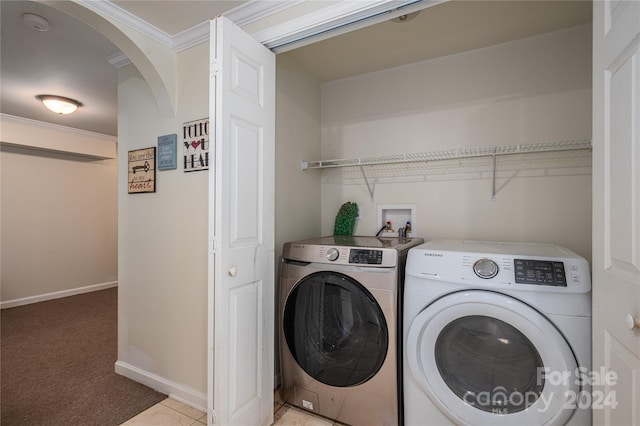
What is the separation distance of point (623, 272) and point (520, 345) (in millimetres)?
586

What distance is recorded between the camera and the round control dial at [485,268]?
1310mm

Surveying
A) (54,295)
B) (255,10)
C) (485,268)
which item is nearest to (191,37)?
(255,10)

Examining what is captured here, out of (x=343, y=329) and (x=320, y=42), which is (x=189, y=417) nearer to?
(x=343, y=329)

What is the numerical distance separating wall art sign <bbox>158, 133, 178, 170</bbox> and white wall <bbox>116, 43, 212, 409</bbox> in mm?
38

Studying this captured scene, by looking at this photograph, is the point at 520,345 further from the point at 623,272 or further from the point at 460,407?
the point at 623,272

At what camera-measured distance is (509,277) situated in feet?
4.20

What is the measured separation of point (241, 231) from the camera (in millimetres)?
1432

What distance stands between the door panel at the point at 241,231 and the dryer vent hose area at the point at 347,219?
32.8 inches

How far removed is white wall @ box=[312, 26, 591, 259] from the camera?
183 cm

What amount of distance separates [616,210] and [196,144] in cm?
194

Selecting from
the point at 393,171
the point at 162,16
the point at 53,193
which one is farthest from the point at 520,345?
the point at 53,193

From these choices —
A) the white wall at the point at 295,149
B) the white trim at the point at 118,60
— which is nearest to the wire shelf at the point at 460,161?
the white wall at the point at 295,149

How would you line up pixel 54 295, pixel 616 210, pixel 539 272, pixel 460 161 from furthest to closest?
1. pixel 54 295
2. pixel 460 161
3. pixel 539 272
4. pixel 616 210

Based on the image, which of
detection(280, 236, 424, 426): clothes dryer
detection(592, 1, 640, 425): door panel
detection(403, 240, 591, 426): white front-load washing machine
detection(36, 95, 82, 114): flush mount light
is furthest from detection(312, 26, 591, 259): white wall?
detection(36, 95, 82, 114): flush mount light
